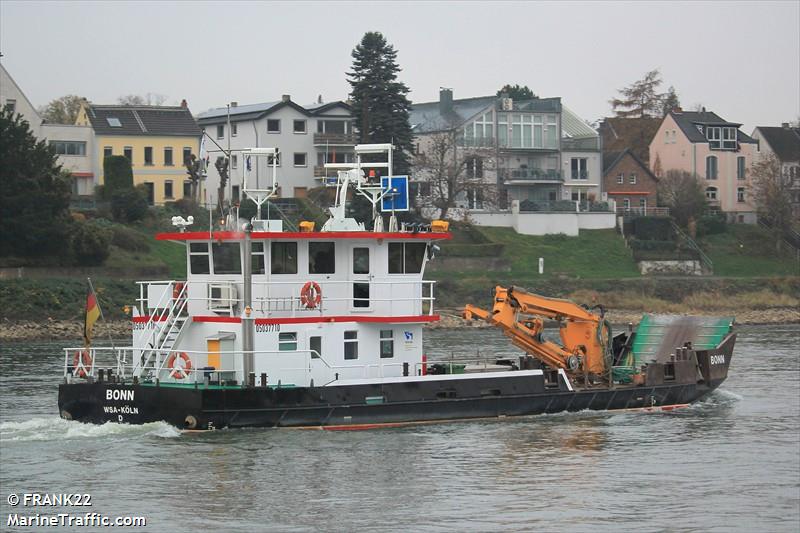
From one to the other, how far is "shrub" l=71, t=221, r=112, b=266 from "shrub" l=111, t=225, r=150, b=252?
7.04ft

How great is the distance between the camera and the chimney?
3359 inches

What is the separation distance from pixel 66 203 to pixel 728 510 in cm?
4145

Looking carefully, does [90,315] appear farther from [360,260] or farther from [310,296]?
[360,260]

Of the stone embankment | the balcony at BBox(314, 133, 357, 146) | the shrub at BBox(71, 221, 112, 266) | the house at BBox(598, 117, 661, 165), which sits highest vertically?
the house at BBox(598, 117, 661, 165)

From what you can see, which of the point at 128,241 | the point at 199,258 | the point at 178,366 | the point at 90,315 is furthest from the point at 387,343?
the point at 128,241

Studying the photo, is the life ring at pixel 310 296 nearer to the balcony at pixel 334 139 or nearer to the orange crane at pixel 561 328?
the orange crane at pixel 561 328

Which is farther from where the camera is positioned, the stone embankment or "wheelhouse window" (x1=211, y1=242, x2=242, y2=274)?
the stone embankment

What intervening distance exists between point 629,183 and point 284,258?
200ft

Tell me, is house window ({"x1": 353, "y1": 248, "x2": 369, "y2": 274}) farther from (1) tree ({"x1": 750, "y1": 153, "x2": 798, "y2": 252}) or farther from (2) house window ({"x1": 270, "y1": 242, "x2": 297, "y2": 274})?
(1) tree ({"x1": 750, "y1": 153, "x2": 798, "y2": 252})

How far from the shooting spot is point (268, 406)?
27.0 m

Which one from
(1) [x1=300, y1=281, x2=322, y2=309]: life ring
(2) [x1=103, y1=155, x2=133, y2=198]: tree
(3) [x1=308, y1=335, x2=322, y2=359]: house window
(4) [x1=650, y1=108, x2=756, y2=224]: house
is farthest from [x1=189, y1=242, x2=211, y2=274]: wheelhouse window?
(4) [x1=650, y1=108, x2=756, y2=224]: house

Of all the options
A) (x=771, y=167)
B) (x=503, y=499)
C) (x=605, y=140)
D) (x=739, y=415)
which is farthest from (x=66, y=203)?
(x=605, y=140)

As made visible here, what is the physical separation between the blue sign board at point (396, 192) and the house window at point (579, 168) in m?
57.7

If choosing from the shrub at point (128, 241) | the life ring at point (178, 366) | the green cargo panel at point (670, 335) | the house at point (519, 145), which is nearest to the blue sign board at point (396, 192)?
the life ring at point (178, 366)
